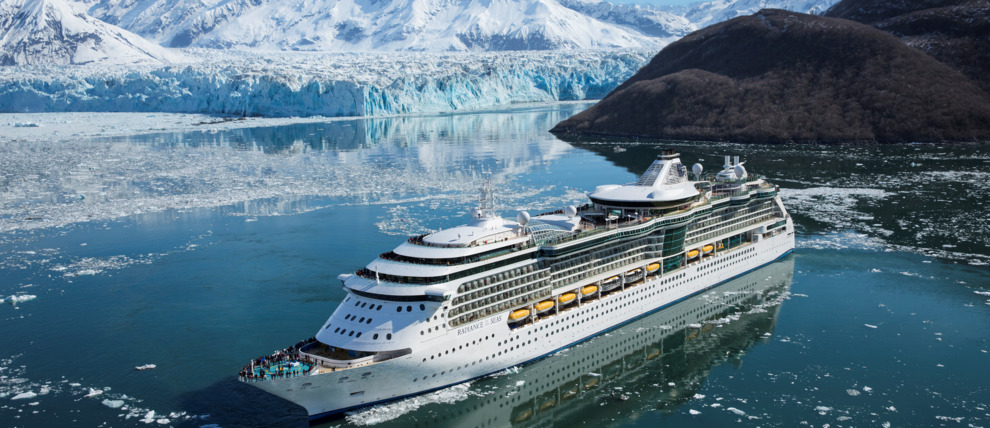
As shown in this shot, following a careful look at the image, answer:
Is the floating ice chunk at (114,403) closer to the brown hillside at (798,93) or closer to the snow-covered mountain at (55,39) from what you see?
the brown hillside at (798,93)

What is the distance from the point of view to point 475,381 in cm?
1994

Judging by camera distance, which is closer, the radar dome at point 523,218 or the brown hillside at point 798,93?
the radar dome at point 523,218

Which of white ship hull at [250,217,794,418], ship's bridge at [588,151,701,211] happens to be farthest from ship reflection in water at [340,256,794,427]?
ship's bridge at [588,151,701,211]

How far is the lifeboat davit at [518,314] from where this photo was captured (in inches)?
803

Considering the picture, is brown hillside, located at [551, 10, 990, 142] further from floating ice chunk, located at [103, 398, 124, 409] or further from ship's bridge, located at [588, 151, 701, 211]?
floating ice chunk, located at [103, 398, 124, 409]

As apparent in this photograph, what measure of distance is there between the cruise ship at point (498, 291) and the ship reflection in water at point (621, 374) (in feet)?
1.55

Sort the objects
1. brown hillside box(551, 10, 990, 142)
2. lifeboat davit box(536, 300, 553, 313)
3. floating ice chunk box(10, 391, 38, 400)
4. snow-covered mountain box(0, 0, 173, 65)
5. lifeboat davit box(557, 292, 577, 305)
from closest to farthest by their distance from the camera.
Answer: floating ice chunk box(10, 391, 38, 400)
lifeboat davit box(536, 300, 553, 313)
lifeboat davit box(557, 292, 577, 305)
brown hillside box(551, 10, 990, 142)
snow-covered mountain box(0, 0, 173, 65)

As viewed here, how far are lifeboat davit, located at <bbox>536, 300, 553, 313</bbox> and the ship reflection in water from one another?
4.68 ft

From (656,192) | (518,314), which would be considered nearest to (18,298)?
(518,314)

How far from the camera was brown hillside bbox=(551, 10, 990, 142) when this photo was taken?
6638 centimetres

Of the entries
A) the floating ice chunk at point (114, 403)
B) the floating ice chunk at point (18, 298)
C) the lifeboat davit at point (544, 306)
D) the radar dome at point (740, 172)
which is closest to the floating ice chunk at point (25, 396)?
the floating ice chunk at point (114, 403)

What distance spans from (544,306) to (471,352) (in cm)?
292

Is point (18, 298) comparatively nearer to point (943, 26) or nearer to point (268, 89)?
point (268, 89)

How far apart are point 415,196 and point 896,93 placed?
4771 cm
